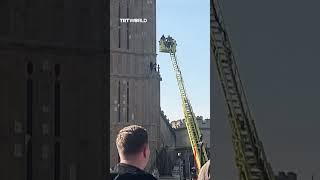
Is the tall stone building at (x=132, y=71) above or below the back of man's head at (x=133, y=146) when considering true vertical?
above

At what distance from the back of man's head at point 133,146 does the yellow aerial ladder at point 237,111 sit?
0.61 metres

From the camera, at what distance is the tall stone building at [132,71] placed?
571 centimetres

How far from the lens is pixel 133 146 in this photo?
109 inches

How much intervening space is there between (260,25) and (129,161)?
97cm

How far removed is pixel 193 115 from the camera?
11.0 metres
